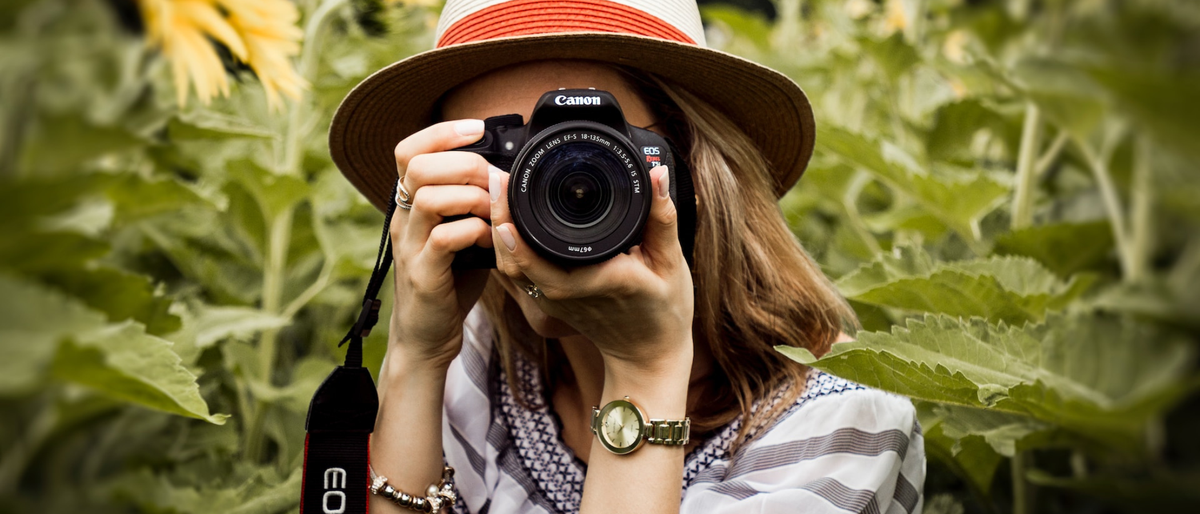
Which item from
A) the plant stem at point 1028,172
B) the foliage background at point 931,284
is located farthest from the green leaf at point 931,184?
the foliage background at point 931,284

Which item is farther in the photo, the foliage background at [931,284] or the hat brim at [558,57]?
the hat brim at [558,57]

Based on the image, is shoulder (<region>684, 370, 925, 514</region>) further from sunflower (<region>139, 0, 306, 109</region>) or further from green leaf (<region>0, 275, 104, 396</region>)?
green leaf (<region>0, 275, 104, 396</region>)

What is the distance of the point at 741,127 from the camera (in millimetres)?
1379

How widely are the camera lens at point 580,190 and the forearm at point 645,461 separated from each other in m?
0.19

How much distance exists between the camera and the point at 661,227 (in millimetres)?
1051

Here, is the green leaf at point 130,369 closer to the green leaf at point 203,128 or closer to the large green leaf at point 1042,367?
the green leaf at point 203,128

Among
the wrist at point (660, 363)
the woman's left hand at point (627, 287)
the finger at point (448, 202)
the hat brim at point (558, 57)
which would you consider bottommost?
the wrist at point (660, 363)

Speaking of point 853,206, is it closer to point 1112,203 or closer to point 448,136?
point 448,136

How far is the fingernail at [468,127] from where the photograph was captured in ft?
3.67

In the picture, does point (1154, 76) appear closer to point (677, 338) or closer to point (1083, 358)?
point (1083, 358)

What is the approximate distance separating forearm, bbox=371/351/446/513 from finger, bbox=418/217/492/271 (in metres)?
0.19

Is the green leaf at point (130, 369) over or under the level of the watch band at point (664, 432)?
under

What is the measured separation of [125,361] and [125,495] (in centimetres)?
7

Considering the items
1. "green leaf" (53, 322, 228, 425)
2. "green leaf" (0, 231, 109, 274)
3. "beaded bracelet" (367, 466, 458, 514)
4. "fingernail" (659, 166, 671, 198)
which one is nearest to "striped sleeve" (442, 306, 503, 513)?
"beaded bracelet" (367, 466, 458, 514)
